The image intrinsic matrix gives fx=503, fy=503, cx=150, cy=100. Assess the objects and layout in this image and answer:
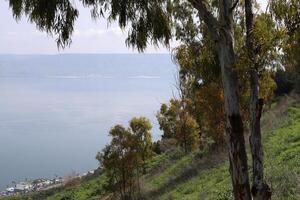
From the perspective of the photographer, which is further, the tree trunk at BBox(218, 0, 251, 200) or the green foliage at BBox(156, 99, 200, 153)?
the green foliage at BBox(156, 99, 200, 153)

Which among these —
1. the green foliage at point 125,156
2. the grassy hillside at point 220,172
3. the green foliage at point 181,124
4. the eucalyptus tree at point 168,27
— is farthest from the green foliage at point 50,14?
the green foliage at point 181,124

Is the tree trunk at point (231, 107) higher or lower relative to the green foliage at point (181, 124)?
higher

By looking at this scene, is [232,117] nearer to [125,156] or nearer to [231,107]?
[231,107]

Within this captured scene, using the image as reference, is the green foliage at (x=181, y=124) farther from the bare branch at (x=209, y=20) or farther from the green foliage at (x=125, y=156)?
the bare branch at (x=209, y=20)

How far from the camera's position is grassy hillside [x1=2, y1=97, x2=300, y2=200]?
1154 cm

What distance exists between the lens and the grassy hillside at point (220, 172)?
11.5 metres

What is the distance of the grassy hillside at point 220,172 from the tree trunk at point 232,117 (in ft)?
10.2

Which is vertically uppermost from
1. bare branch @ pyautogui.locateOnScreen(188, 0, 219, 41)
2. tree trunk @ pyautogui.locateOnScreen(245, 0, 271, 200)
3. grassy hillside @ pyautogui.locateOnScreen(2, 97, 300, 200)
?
bare branch @ pyautogui.locateOnScreen(188, 0, 219, 41)

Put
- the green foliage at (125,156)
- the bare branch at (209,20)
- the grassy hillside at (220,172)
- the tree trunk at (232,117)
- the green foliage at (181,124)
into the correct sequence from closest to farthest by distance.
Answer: the tree trunk at (232,117)
the bare branch at (209,20)
the grassy hillside at (220,172)
the green foliage at (125,156)
the green foliage at (181,124)

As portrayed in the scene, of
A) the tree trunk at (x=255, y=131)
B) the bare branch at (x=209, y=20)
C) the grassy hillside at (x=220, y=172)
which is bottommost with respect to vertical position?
the grassy hillside at (x=220, y=172)

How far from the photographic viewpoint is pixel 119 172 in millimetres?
28438

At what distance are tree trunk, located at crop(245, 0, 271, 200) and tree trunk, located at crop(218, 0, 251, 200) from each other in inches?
5.0

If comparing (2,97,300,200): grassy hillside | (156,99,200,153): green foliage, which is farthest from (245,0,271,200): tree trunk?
(156,99,200,153): green foliage

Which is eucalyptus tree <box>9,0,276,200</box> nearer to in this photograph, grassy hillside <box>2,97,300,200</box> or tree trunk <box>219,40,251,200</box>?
tree trunk <box>219,40,251,200</box>
